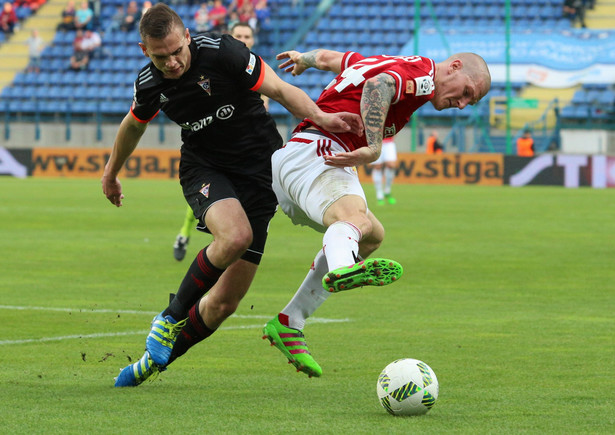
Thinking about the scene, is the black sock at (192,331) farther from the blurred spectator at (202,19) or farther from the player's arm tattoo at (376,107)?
the blurred spectator at (202,19)

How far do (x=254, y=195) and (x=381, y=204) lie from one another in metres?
18.0

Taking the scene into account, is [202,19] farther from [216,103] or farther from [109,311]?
[216,103]

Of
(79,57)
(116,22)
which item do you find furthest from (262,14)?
(79,57)

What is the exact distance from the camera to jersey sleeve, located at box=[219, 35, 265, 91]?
6027mm

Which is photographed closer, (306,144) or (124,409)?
(124,409)

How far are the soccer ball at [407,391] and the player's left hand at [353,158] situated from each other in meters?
1.08

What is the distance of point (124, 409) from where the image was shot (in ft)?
17.8

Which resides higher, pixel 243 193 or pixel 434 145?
pixel 243 193

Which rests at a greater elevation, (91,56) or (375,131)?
(375,131)

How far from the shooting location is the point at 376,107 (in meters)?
5.88

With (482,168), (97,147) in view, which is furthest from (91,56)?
(482,168)

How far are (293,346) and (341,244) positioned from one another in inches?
37.2

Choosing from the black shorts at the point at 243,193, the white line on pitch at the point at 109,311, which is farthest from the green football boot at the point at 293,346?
the white line on pitch at the point at 109,311

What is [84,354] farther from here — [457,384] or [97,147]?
[97,147]
